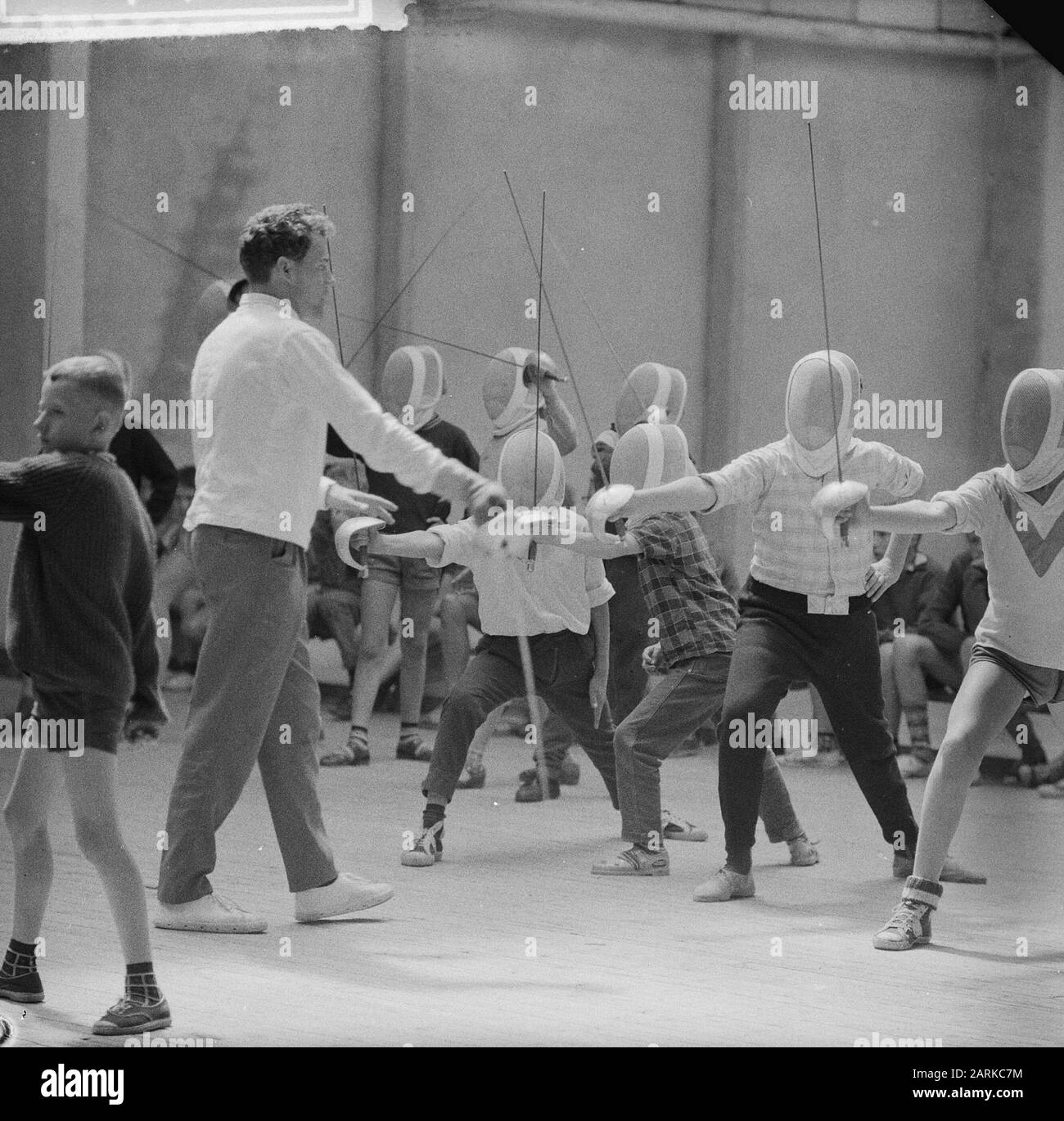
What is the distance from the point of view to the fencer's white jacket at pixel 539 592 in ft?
14.9

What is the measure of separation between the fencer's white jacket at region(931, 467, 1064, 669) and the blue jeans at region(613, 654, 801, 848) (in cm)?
80

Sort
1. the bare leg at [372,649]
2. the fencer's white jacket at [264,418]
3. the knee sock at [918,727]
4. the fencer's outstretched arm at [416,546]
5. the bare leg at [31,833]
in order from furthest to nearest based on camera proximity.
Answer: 1. the knee sock at [918,727]
2. the bare leg at [372,649]
3. the fencer's outstretched arm at [416,546]
4. the fencer's white jacket at [264,418]
5. the bare leg at [31,833]

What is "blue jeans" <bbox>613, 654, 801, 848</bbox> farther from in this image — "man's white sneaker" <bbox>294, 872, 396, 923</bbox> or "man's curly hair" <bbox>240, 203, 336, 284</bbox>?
"man's curly hair" <bbox>240, 203, 336, 284</bbox>

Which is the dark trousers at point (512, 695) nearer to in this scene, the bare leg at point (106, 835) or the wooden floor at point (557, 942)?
the wooden floor at point (557, 942)

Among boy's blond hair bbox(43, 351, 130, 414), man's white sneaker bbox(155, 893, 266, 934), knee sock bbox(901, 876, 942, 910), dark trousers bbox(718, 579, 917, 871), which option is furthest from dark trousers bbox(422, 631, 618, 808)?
boy's blond hair bbox(43, 351, 130, 414)

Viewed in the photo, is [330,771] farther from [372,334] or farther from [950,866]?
[950,866]

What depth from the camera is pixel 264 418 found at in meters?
3.52

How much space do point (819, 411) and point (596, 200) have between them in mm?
857

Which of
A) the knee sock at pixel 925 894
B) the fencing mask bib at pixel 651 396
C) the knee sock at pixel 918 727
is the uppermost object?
the fencing mask bib at pixel 651 396

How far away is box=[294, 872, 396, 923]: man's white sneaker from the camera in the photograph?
154 inches

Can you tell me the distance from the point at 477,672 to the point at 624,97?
1.41 meters

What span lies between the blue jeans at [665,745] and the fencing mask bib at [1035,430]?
0.96 metres

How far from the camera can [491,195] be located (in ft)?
15.1

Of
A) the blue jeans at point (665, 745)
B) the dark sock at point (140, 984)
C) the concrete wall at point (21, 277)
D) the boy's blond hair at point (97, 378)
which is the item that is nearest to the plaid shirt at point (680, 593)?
the blue jeans at point (665, 745)
